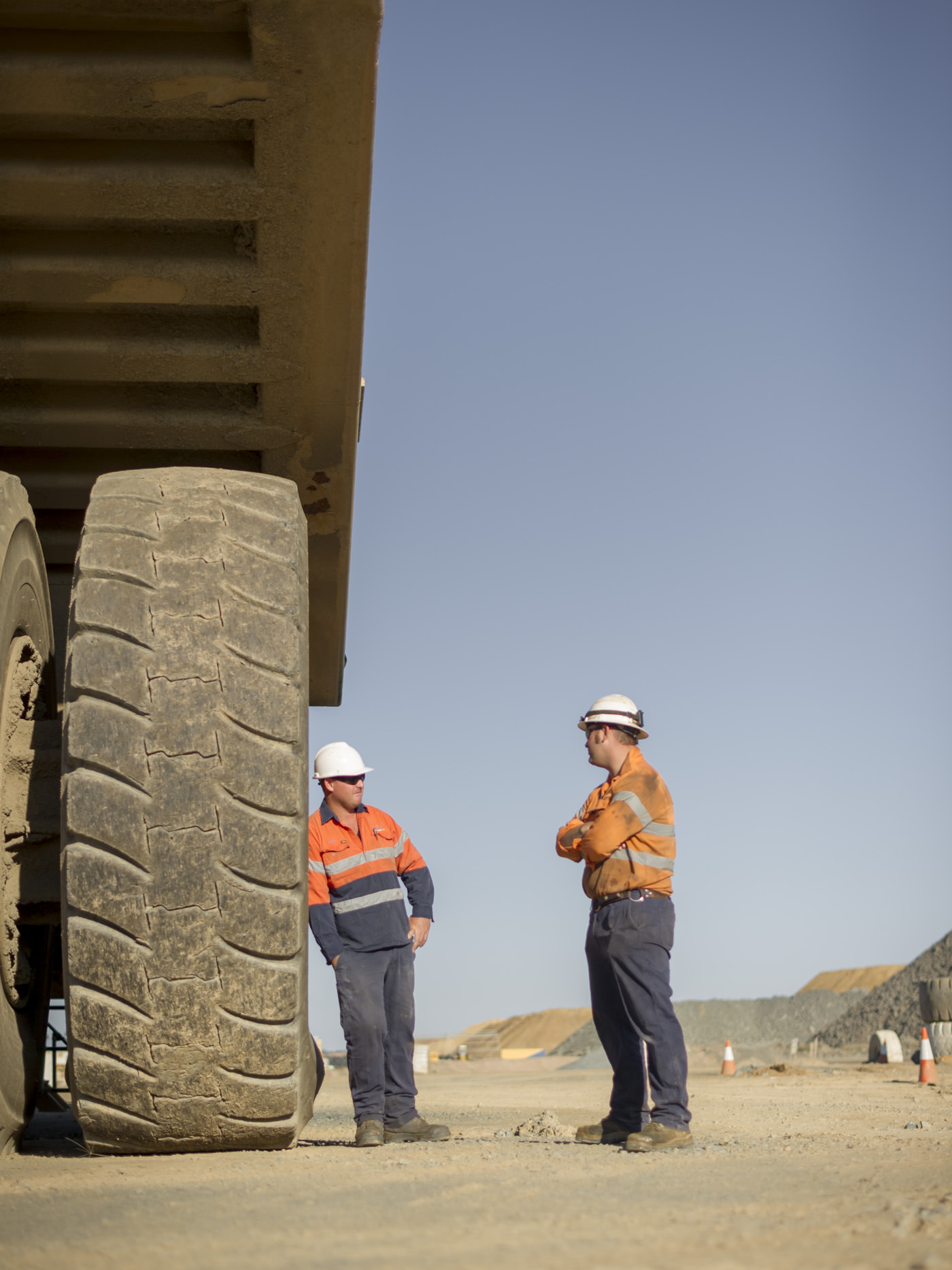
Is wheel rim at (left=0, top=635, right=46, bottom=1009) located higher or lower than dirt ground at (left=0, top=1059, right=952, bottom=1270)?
higher

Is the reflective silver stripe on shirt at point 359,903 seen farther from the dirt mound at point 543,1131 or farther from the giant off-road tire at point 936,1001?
the giant off-road tire at point 936,1001

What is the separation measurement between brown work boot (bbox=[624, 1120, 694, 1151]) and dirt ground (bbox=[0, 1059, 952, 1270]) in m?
0.11

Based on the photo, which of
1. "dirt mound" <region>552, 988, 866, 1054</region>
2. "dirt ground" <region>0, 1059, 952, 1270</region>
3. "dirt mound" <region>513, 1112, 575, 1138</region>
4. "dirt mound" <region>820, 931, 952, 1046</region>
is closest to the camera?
"dirt ground" <region>0, 1059, 952, 1270</region>

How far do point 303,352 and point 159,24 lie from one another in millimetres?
1149

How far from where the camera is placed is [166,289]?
395 cm

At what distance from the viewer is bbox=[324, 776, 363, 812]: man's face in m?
5.10

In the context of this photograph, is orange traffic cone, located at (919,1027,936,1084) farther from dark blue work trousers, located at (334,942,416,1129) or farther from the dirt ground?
dark blue work trousers, located at (334,942,416,1129)

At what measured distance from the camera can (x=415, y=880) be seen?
210 inches

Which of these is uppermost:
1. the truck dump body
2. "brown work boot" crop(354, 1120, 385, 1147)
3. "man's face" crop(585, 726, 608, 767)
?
the truck dump body

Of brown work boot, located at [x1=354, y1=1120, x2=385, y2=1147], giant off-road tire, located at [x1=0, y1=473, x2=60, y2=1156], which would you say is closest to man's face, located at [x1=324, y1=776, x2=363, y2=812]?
brown work boot, located at [x1=354, y1=1120, x2=385, y2=1147]

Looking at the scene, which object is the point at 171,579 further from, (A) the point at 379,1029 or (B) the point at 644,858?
(A) the point at 379,1029

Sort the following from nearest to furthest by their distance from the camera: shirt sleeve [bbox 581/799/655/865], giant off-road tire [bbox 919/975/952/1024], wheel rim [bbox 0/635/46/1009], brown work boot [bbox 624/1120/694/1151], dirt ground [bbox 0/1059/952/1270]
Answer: dirt ground [bbox 0/1059/952/1270]
wheel rim [bbox 0/635/46/1009]
brown work boot [bbox 624/1120/694/1151]
shirt sleeve [bbox 581/799/655/865]
giant off-road tire [bbox 919/975/952/1024]

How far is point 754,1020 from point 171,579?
94.8 feet

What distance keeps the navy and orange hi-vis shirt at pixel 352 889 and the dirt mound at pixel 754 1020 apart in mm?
23941
